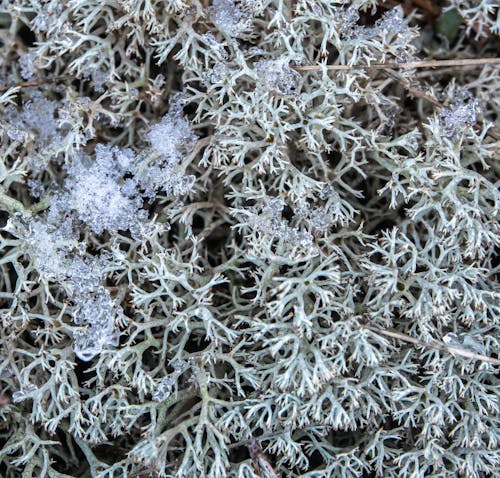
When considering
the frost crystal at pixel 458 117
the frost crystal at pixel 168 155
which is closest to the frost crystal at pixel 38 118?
the frost crystal at pixel 168 155

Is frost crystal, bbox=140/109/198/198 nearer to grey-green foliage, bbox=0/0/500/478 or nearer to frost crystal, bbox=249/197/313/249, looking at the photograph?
grey-green foliage, bbox=0/0/500/478

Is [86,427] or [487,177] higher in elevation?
[487,177]

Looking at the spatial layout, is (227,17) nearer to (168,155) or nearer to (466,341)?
(168,155)

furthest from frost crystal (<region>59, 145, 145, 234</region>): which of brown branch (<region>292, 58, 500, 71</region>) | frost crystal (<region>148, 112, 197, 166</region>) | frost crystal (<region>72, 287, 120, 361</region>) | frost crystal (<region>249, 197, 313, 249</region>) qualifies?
brown branch (<region>292, 58, 500, 71</region>)

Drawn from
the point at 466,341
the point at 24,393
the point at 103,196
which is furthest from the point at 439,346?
the point at 24,393

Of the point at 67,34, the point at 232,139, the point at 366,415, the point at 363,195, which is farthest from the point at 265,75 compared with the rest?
the point at 366,415

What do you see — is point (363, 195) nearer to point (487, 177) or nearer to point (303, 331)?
point (487, 177)

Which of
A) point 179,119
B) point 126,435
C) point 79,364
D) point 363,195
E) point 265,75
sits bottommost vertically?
point 126,435

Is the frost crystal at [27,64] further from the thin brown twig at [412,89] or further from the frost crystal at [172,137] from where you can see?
the thin brown twig at [412,89]
